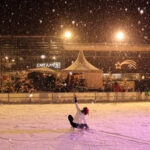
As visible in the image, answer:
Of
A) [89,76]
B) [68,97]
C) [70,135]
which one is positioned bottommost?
[70,135]

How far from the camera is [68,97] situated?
1406cm

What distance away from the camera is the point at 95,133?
638 cm

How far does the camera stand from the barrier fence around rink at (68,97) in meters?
13.4

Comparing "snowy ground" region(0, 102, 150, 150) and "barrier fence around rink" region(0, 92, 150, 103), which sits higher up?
"barrier fence around rink" region(0, 92, 150, 103)

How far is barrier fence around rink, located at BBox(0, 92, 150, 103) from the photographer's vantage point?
529 inches

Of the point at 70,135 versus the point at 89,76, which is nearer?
the point at 70,135

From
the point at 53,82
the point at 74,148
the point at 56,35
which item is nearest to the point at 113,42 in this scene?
the point at 56,35

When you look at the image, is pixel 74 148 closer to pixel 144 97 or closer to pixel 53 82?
pixel 144 97

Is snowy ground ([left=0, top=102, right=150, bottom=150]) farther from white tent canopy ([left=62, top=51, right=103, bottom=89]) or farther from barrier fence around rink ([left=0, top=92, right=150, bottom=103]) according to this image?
white tent canopy ([left=62, top=51, right=103, bottom=89])

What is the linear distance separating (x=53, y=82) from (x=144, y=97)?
21.8 feet

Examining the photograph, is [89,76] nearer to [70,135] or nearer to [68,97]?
[68,97]

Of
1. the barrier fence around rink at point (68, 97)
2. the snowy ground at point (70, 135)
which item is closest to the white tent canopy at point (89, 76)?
the barrier fence around rink at point (68, 97)

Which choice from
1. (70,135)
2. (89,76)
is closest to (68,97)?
(89,76)

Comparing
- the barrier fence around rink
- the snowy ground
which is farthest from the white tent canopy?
the snowy ground
